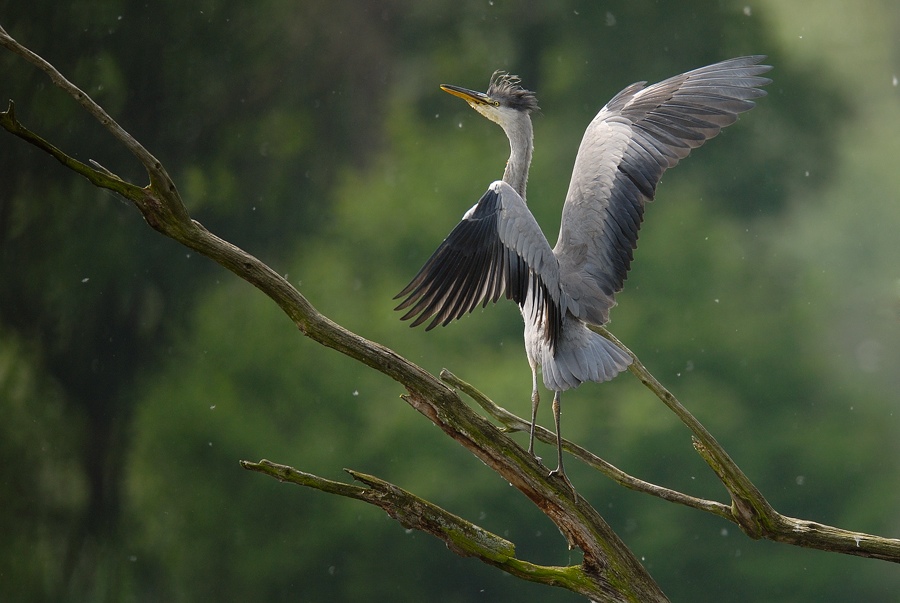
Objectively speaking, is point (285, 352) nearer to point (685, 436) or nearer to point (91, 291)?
point (91, 291)

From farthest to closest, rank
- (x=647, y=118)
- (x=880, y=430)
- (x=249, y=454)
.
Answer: (x=880, y=430) → (x=249, y=454) → (x=647, y=118)

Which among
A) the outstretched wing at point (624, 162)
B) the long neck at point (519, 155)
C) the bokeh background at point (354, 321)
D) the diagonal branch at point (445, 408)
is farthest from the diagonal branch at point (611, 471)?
the bokeh background at point (354, 321)

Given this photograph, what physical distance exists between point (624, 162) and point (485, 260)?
568 mm

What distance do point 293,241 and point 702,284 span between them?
2087mm

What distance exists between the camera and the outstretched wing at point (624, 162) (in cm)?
235

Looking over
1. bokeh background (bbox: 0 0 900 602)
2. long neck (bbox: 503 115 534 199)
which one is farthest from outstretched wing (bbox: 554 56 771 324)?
bokeh background (bbox: 0 0 900 602)

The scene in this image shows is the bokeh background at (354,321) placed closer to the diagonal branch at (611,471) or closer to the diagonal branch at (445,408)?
the diagonal branch at (611,471)

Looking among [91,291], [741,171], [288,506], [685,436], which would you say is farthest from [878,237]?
[91,291]

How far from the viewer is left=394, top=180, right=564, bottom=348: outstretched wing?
2063 mm

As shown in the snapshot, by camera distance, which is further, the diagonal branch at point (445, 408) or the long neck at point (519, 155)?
the long neck at point (519, 155)

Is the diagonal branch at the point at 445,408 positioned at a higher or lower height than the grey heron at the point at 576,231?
lower

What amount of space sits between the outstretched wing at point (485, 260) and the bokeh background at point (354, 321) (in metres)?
2.87

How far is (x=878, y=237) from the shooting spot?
530 cm

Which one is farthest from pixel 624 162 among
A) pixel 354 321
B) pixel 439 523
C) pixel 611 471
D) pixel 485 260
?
pixel 354 321
